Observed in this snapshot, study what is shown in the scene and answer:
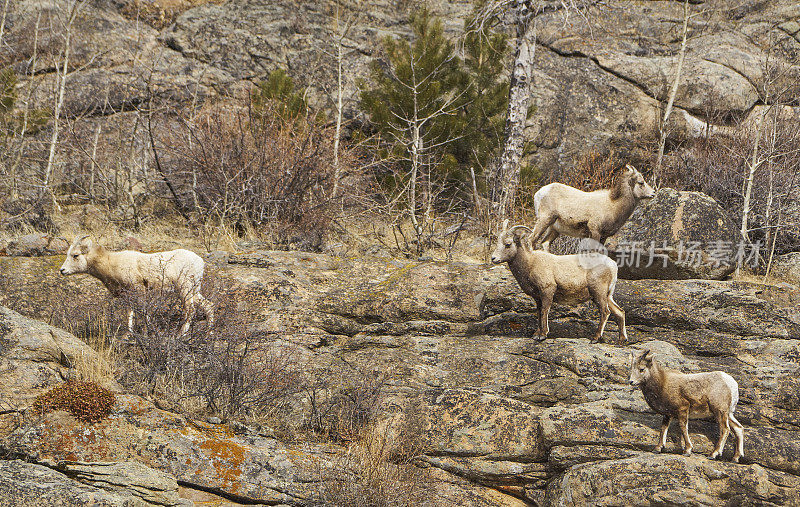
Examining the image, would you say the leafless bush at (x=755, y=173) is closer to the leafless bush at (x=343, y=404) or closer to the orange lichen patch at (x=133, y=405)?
the leafless bush at (x=343, y=404)

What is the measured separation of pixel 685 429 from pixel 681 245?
12.6ft

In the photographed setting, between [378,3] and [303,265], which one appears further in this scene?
[378,3]

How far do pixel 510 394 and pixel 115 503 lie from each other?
151 inches

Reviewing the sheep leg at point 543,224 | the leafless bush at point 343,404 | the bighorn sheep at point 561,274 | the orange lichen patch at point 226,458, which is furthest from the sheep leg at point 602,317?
the orange lichen patch at point 226,458

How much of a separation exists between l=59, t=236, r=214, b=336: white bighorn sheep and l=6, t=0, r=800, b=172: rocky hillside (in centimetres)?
892

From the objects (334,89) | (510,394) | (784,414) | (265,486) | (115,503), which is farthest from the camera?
(334,89)

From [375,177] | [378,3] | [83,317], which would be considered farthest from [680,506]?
[378,3]

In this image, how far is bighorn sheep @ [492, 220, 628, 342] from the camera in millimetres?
7879

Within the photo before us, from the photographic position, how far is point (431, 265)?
9977mm

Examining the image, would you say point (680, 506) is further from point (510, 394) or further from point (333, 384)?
point (333, 384)

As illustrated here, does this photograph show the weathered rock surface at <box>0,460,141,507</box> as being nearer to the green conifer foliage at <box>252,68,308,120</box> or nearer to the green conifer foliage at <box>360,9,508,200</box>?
the green conifer foliage at <box>252,68,308,120</box>

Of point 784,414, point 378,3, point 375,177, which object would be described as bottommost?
point 784,414

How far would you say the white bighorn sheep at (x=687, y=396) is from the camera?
646 centimetres

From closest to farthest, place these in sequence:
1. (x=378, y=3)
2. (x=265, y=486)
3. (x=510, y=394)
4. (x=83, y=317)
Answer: (x=265, y=486)
(x=510, y=394)
(x=83, y=317)
(x=378, y=3)
